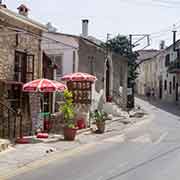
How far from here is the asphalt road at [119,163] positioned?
827 cm

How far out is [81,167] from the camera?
929 cm

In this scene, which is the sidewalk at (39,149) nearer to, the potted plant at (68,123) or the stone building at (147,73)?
the potted plant at (68,123)

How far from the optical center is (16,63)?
574 inches

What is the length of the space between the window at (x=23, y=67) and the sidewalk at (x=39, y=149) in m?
2.54

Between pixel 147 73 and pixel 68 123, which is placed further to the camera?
pixel 147 73

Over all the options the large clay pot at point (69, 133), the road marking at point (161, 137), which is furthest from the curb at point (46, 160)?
the road marking at point (161, 137)

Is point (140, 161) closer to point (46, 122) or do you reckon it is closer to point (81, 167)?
point (81, 167)

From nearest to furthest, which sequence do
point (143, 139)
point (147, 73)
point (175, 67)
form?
point (143, 139) → point (175, 67) → point (147, 73)

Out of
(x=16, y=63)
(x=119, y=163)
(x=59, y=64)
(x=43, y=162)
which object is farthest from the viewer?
(x=59, y=64)

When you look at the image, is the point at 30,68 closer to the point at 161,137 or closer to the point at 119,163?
the point at 161,137

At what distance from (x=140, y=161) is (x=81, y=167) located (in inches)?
66.8

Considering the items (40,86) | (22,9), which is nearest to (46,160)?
(40,86)

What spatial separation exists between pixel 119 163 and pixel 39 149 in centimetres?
312

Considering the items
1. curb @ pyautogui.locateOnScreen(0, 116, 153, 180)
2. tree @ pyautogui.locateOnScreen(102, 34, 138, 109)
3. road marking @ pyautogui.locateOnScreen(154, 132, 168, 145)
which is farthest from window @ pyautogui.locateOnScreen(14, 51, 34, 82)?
tree @ pyautogui.locateOnScreen(102, 34, 138, 109)
